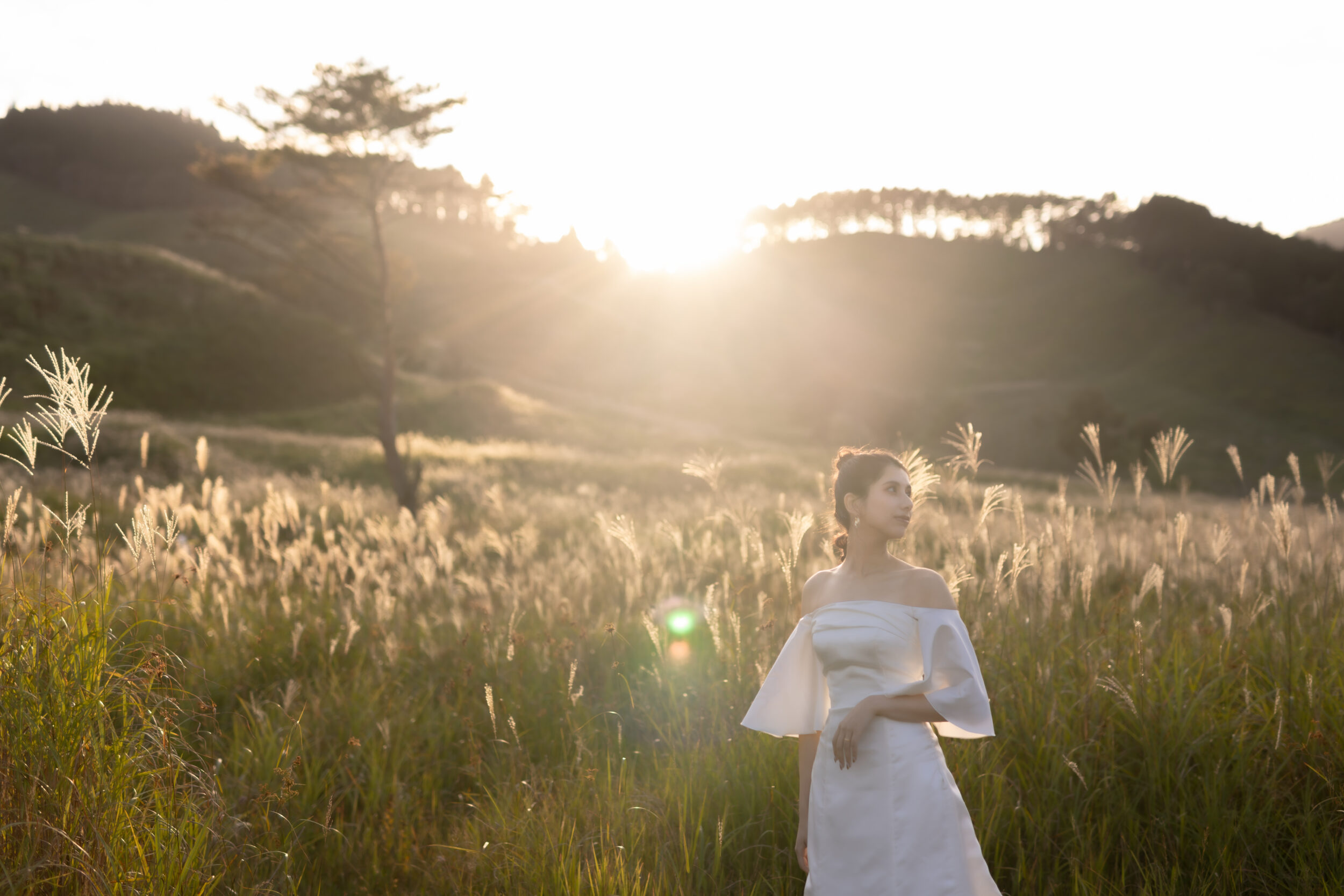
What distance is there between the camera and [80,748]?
214 cm

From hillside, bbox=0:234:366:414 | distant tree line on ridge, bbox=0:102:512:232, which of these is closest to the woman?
hillside, bbox=0:234:366:414

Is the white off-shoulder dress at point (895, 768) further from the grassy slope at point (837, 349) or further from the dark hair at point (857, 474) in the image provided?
the grassy slope at point (837, 349)

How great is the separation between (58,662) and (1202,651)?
4835mm

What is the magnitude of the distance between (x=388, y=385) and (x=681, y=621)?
9828 millimetres

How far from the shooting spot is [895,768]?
233cm

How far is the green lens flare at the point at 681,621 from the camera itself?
16.1 ft

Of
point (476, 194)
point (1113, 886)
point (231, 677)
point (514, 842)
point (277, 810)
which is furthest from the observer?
point (476, 194)

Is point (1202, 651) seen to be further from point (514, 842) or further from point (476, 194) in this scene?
point (476, 194)

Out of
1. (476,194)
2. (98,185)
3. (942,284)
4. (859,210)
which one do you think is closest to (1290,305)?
(942,284)

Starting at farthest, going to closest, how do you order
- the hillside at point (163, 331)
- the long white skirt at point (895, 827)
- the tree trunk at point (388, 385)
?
the hillside at point (163, 331)
the tree trunk at point (388, 385)
the long white skirt at point (895, 827)

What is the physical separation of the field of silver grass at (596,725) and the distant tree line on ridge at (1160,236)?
9825 centimetres

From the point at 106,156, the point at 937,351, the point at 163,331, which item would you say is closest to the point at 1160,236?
the point at 937,351

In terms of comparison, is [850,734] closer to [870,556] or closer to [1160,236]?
[870,556]

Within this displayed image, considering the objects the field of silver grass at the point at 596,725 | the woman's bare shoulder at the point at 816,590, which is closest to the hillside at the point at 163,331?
the field of silver grass at the point at 596,725
